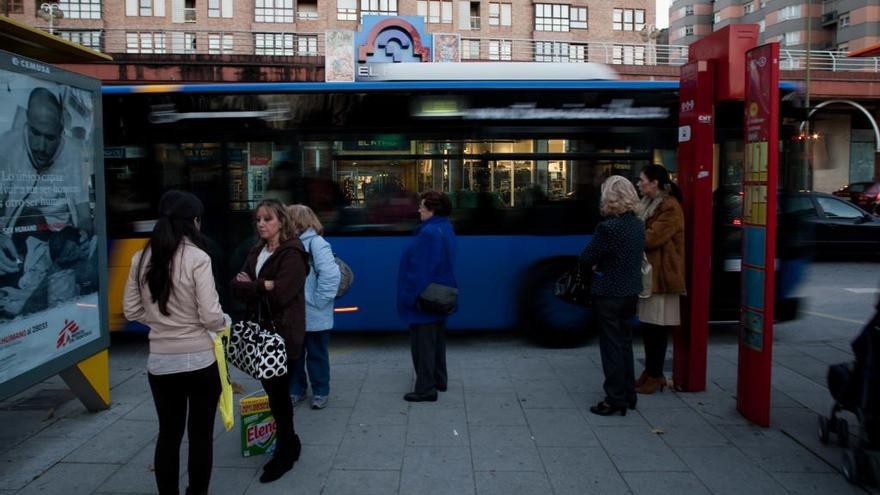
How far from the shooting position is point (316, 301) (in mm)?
5227

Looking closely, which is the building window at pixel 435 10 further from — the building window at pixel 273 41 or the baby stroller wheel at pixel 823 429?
the baby stroller wheel at pixel 823 429

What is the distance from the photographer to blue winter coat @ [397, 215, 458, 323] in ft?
17.8

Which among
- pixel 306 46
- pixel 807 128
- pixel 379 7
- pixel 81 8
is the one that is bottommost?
pixel 807 128

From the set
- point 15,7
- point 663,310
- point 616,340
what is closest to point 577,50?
point 15,7

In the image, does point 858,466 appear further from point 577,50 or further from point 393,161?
point 577,50

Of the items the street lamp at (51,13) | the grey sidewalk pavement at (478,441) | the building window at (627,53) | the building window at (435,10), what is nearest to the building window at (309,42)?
the building window at (435,10)

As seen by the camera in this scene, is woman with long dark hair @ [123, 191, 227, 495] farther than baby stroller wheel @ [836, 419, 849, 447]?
No

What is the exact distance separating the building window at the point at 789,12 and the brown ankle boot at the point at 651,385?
67743 millimetres

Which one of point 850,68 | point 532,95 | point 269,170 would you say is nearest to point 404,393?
point 269,170

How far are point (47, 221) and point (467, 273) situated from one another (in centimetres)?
411

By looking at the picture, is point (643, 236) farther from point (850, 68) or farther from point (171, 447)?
point (850, 68)

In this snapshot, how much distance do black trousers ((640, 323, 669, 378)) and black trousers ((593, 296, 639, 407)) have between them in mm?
525

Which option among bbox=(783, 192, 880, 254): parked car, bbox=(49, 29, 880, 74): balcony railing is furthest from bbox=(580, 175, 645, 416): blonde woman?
bbox=(49, 29, 880, 74): balcony railing

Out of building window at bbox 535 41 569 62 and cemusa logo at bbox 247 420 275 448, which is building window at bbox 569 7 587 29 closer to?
building window at bbox 535 41 569 62
